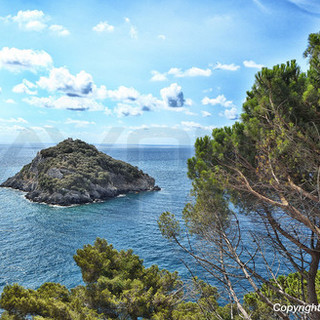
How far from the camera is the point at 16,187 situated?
58.9 m

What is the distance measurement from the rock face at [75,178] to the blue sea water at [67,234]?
9.12 feet

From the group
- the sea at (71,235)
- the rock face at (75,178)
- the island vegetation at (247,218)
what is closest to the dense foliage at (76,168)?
the rock face at (75,178)

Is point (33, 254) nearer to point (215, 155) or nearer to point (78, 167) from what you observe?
point (215, 155)

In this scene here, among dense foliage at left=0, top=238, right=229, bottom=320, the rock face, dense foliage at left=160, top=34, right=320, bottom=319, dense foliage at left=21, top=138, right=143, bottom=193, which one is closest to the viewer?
dense foliage at left=160, top=34, right=320, bottom=319

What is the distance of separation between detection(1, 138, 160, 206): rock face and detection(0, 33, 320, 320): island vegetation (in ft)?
122

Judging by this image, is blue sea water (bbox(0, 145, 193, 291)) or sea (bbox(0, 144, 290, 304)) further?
blue sea water (bbox(0, 145, 193, 291))

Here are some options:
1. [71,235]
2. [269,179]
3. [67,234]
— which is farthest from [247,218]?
[67,234]

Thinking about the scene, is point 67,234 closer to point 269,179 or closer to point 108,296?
point 108,296

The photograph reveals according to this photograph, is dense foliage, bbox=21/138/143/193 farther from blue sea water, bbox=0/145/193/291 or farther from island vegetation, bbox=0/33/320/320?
island vegetation, bbox=0/33/320/320

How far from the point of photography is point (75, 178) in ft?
163

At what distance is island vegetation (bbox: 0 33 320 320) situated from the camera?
5840 millimetres

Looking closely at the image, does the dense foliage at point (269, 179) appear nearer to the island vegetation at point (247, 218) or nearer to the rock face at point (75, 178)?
the island vegetation at point (247, 218)

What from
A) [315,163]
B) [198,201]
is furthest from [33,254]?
[315,163]

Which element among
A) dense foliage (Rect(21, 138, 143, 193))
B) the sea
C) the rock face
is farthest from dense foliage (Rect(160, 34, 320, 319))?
dense foliage (Rect(21, 138, 143, 193))
